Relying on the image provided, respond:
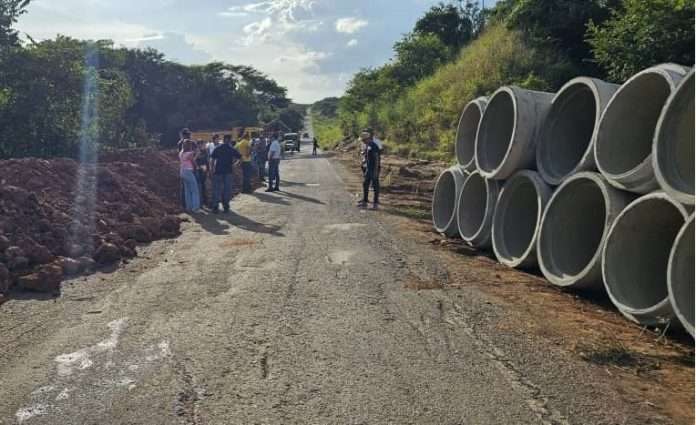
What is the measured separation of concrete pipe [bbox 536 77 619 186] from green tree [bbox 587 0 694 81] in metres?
7.36

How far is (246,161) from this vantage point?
15547 mm

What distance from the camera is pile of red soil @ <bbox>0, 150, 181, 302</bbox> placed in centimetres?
680

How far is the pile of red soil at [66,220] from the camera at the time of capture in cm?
680

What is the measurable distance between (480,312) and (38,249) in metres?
5.06

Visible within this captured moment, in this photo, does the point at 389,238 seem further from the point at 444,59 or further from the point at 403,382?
the point at 444,59

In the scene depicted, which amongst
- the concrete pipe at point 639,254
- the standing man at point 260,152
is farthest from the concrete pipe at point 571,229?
the standing man at point 260,152

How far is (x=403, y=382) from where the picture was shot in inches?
160

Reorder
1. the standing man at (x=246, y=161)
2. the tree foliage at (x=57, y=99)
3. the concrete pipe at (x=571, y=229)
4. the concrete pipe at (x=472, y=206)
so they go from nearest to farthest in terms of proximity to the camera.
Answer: the concrete pipe at (x=571, y=229) < the concrete pipe at (x=472, y=206) < the standing man at (x=246, y=161) < the tree foliage at (x=57, y=99)

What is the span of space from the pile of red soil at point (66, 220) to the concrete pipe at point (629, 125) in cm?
579

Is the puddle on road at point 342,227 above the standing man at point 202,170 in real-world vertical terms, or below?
below

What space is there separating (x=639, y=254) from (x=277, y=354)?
3.57m

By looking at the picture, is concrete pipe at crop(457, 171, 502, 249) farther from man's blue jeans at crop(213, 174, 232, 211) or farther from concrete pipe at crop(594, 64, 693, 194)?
man's blue jeans at crop(213, 174, 232, 211)

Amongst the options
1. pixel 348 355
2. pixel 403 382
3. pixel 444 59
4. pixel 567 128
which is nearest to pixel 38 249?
pixel 348 355

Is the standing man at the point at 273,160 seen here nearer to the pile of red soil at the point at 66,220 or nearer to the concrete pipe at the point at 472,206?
the pile of red soil at the point at 66,220
